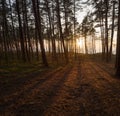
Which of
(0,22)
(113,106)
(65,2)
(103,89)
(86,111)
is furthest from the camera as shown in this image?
(0,22)

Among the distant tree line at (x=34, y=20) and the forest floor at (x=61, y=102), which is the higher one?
the distant tree line at (x=34, y=20)

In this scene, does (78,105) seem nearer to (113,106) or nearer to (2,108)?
(113,106)

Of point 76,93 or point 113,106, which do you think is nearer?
point 113,106

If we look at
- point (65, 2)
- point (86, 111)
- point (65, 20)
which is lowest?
point (86, 111)

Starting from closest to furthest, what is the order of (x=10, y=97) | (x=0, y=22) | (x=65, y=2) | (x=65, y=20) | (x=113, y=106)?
(x=113, y=106)
(x=10, y=97)
(x=65, y=2)
(x=65, y=20)
(x=0, y=22)

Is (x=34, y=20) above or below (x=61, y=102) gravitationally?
above

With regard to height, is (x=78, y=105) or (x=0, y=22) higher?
(x=0, y=22)

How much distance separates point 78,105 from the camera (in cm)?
552

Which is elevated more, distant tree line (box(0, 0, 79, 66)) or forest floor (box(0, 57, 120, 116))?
distant tree line (box(0, 0, 79, 66))

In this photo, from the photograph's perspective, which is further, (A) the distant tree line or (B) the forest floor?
(A) the distant tree line

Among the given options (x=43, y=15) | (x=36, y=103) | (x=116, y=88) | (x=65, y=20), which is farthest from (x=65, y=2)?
(x=36, y=103)

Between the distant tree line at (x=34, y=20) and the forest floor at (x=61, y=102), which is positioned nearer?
the forest floor at (x=61, y=102)

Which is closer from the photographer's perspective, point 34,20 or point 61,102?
point 61,102

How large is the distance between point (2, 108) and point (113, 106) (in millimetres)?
3812
